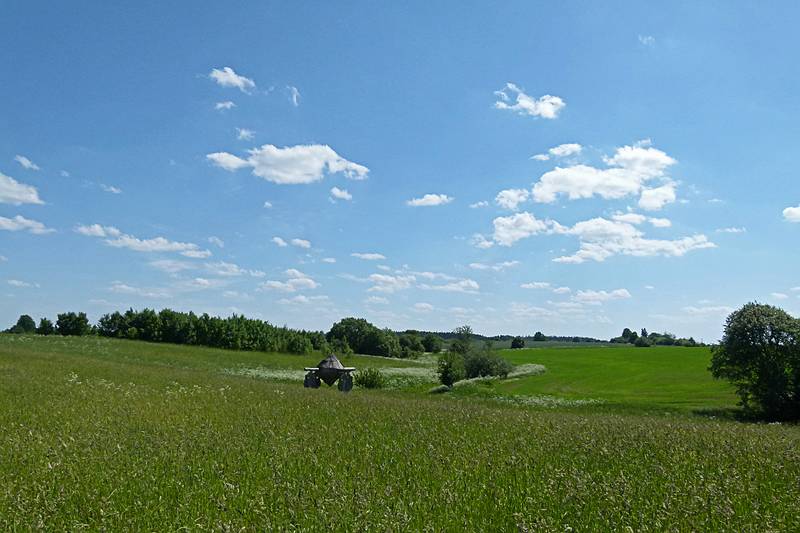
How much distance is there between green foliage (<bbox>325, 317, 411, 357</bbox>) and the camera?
108625 mm

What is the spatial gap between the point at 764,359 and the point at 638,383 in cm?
1797

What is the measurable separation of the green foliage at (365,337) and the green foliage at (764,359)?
8289cm

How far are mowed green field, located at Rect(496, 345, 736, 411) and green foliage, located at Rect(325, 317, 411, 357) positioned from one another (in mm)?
43492

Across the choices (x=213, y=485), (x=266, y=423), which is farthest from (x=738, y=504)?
(x=266, y=423)

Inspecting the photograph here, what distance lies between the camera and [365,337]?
114 metres

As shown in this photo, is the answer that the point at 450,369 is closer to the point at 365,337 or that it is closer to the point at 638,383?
the point at 638,383

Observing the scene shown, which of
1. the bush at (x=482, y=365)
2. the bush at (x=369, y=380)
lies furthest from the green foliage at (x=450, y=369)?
the bush at (x=369, y=380)

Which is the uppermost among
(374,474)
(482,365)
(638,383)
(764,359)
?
(764,359)

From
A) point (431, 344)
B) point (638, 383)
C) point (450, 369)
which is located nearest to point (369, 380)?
point (450, 369)

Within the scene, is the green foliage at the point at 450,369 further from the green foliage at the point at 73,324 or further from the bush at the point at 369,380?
the green foliage at the point at 73,324

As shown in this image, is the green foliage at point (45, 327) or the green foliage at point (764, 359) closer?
the green foliage at point (764, 359)

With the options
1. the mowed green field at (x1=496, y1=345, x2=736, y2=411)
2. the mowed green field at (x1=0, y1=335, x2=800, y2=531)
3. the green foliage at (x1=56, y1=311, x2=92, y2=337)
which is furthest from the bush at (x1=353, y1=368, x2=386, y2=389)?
the green foliage at (x1=56, y1=311, x2=92, y2=337)

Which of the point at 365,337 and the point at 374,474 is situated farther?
the point at 365,337

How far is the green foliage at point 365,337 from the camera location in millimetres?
108625
